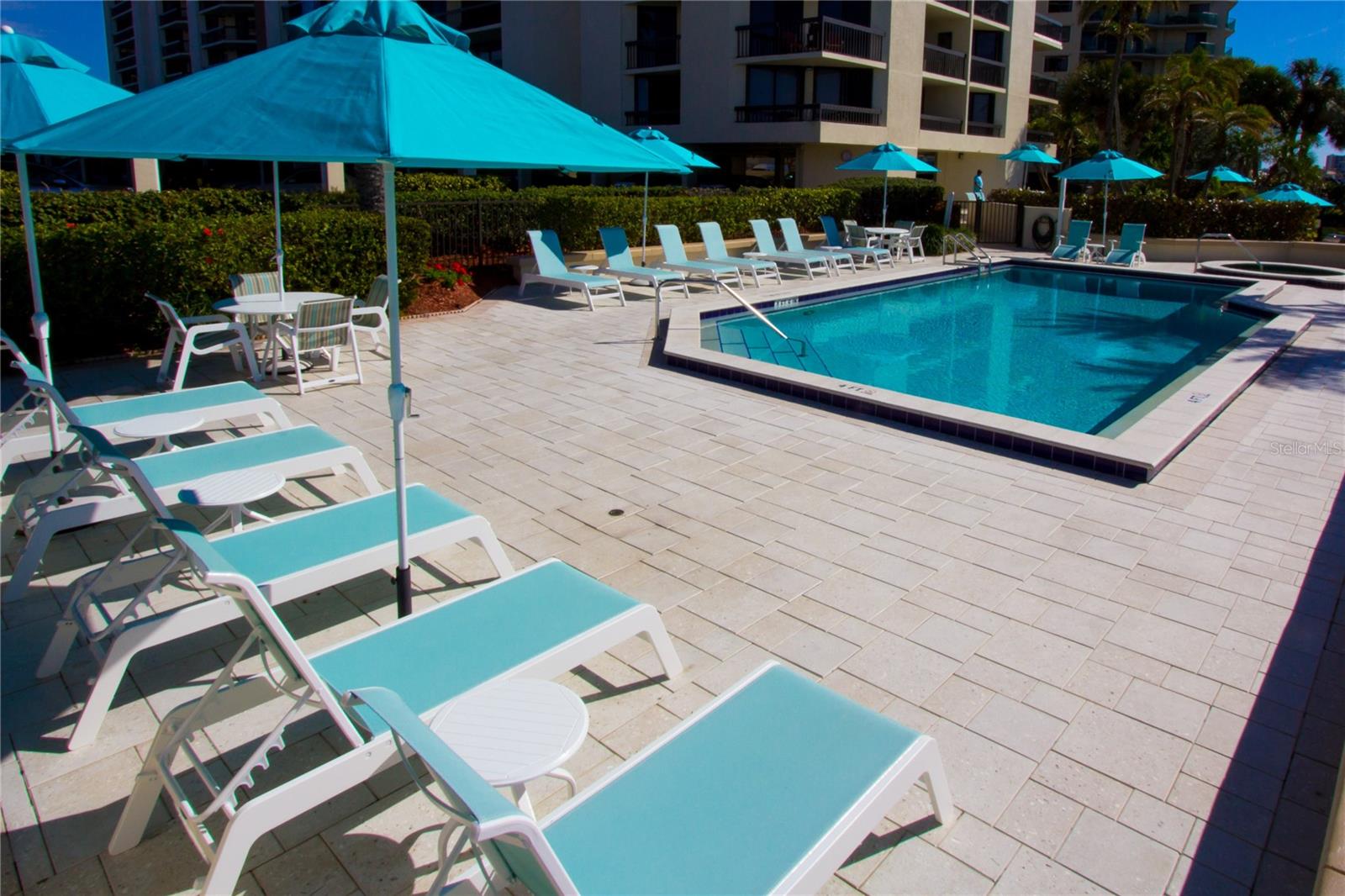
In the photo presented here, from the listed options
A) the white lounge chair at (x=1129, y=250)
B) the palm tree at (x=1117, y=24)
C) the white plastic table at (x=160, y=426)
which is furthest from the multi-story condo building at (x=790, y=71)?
the white plastic table at (x=160, y=426)

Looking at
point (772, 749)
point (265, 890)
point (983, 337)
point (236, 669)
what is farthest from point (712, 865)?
point (983, 337)

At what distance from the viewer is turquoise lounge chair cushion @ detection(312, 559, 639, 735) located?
2893 mm

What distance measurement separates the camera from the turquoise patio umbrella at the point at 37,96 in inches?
211

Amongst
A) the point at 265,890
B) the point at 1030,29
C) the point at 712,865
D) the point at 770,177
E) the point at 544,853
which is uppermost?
the point at 1030,29

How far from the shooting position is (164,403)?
561 centimetres

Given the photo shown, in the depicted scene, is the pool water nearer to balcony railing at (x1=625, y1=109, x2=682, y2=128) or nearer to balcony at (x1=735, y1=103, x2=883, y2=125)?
balcony at (x1=735, y1=103, x2=883, y2=125)

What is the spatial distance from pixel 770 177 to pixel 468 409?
2550cm

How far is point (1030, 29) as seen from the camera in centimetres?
3647

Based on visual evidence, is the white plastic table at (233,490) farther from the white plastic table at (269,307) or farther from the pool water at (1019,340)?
the pool water at (1019,340)

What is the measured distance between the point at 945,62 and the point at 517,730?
3561 centimetres

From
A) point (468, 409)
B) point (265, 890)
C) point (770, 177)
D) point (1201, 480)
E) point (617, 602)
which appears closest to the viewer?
point (265, 890)

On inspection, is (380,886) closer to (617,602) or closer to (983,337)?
(617,602)

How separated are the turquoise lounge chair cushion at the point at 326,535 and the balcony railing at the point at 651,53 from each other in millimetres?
29455

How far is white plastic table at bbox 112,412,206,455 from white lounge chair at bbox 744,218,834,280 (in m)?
11.9
